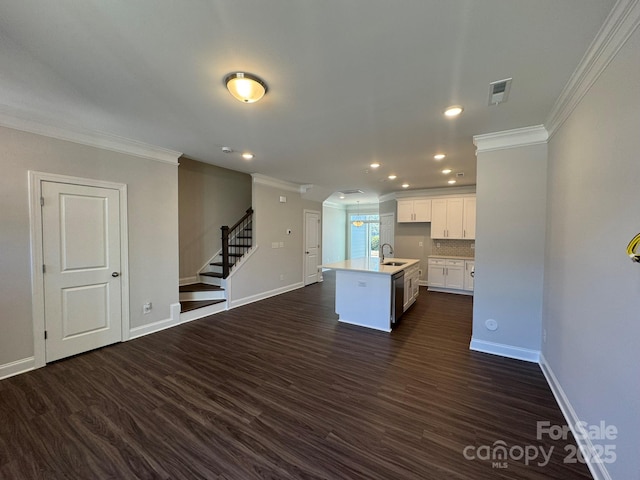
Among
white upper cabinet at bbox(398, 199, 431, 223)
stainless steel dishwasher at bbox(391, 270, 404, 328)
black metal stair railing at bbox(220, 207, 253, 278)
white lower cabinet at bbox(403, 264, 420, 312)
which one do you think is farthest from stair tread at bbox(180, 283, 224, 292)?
white upper cabinet at bbox(398, 199, 431, 223)

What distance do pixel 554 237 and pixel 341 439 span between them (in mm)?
2682

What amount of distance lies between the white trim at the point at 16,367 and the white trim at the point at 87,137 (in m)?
2.43

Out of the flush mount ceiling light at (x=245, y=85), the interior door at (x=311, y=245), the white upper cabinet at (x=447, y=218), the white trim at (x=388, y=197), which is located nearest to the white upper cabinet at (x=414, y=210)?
the white upper cabinet at (x=447, y=218)

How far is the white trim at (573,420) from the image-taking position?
151 cm

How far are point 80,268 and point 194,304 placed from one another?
180 cm

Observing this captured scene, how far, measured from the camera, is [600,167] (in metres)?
1.62

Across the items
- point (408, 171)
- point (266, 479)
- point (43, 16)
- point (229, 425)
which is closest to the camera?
point (43, 16)

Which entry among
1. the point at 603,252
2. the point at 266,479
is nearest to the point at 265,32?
the point at 603,252

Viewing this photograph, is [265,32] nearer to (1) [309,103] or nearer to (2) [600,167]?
(1) [309,103]

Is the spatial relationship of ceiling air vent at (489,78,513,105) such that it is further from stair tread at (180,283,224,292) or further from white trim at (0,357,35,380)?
white trim at (0,357,35,380)

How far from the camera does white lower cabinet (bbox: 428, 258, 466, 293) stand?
20.7 feet

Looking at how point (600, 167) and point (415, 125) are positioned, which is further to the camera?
point (415, 125)

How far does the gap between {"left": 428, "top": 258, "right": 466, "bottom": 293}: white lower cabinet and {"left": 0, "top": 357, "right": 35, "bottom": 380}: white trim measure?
23.7 ft

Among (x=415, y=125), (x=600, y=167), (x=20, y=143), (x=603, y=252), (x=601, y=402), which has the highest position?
(x=415, y=125)
